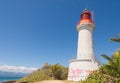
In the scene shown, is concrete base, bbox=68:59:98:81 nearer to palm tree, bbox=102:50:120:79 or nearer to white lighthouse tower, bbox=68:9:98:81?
white lighthouse tower, bbox=68:9:98:81

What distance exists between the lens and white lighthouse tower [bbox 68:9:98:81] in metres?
24.3

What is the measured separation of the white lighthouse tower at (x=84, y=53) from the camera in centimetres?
2430

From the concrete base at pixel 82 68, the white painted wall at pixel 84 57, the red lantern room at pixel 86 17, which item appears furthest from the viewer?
the red lantern room at pixel 86 17

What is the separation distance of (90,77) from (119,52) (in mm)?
6487

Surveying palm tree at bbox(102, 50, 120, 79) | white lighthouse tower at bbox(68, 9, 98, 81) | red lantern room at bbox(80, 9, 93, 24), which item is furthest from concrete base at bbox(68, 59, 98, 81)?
palm tree at bbox(102, 50, 120, 79)

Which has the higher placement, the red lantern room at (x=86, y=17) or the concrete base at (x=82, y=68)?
the red lantern room at (x=86, y=17)

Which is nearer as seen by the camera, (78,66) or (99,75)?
(99,75)

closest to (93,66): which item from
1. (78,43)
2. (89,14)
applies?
(78,43)

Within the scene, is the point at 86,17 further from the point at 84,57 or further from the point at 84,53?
the point at 84,57

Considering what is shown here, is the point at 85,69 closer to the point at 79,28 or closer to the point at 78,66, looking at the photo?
the point at 78,66

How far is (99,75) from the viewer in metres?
20.2

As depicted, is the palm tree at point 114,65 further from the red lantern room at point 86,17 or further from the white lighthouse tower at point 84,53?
the red lantern room at point 86,17

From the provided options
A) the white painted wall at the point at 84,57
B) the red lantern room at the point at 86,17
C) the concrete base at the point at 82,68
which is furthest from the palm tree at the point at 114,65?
the red lantern room at the point at 86,17

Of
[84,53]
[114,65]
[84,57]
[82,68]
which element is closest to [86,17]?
[84,53]
